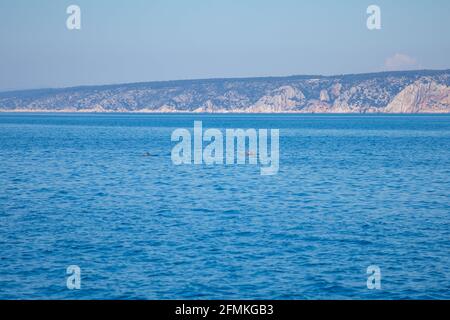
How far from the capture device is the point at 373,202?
148 feet

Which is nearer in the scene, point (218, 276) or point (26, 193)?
point (218, 276)

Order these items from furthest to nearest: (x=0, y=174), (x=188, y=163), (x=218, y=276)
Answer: (x=188, y=163)
(x=0, y=174)
(x=218, y=276)

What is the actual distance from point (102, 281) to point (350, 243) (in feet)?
42.4

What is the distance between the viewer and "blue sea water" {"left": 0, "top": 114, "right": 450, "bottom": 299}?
81.3 feet

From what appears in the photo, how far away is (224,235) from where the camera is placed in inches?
1319

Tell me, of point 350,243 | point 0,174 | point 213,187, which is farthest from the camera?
Answer: point 0,174

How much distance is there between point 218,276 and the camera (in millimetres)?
25828

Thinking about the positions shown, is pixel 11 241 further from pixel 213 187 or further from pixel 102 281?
pixel 213 187

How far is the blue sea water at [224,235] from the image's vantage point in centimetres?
2478
